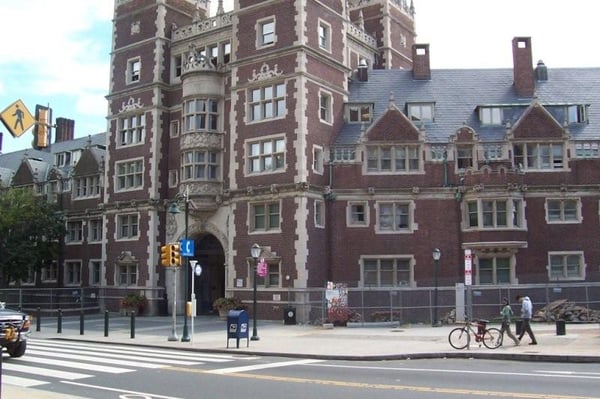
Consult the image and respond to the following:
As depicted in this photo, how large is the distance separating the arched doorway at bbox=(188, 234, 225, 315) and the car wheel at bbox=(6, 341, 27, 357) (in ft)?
78.8

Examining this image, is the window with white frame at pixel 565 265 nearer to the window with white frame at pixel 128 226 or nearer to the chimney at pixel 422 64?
the chimney at pixel 422 64

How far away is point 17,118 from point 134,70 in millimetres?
34281

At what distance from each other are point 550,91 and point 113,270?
3159 centimetres

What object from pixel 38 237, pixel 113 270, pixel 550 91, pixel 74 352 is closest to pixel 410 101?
pixel 550 91

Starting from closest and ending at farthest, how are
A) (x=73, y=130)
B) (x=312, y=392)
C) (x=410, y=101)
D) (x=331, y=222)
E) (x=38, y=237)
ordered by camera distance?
1. (x=312, y=392)
2. (x=331, y=222)
3. (x=410, y=101)
4. (x=38, y=237)
5. (x=73, y=130)

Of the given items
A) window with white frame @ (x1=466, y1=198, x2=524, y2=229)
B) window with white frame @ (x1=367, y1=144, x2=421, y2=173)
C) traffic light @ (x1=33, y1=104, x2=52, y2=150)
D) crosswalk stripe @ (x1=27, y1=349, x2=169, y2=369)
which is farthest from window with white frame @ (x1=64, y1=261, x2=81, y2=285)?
traffic light @ (x1=33, y1=104, x2=52, y2=150)

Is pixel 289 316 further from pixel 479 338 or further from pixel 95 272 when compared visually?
pixel 95 272

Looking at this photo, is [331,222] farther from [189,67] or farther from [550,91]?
[550,91]

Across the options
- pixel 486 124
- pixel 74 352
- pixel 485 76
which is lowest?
pixel 74 352

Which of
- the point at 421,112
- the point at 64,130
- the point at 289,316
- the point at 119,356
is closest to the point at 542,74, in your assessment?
the point at 421,112

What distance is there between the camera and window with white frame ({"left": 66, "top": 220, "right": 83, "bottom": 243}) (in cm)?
5250

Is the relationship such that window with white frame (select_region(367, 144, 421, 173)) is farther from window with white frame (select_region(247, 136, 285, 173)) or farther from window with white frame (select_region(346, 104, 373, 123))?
window with white frame (select_region(247, 136, 285, 173))

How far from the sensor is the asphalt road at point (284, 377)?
13.0m

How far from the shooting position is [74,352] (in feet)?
71.8
